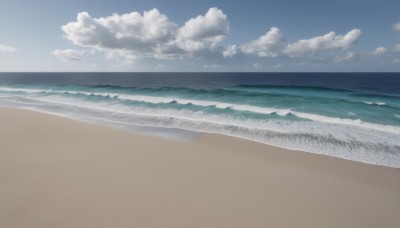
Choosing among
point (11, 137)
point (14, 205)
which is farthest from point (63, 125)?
point (14, 205)

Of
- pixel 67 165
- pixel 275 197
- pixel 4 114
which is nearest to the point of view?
pixel 275 197

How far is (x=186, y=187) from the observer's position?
4.96 m

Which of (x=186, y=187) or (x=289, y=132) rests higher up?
(x=289, y=132)

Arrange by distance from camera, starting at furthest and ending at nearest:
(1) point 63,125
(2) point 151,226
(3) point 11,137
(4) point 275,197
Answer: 1. (1) point 63,125
2. (3) point 11,137
3. (4) point 275,197
4. (2) point 151,226

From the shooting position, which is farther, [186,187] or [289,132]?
[289,132]

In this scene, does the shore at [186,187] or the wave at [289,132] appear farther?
the wave at [289,132]

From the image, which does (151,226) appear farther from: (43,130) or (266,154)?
(43,130)

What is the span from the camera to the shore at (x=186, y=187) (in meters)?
3.92

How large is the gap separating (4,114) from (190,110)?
504 inches

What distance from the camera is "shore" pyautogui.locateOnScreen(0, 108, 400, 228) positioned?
3.92 meters

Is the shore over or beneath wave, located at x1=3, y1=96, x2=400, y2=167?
beneath

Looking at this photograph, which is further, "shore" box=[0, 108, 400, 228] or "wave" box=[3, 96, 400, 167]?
"wave" box=[3, 96, 400, 167]

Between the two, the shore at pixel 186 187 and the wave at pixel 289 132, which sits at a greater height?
the wave at pixel 289 132

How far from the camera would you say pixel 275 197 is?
4.68m
